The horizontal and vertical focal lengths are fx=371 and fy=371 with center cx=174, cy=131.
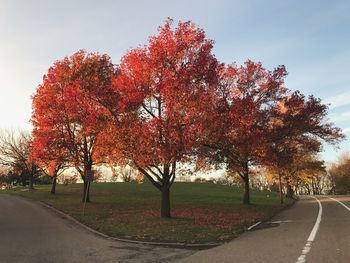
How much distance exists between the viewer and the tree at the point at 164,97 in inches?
749

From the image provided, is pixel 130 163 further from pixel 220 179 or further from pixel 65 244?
pixel 220 179

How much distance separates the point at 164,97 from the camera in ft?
63.3

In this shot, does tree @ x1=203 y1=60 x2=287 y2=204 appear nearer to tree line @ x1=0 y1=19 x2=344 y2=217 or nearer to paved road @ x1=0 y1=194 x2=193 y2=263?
tree line @ x1=0 y1=19 x2=344 y2=217

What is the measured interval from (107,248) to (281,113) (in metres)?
20.7

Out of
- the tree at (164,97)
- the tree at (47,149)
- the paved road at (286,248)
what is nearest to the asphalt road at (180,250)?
the paved road at (286,248)

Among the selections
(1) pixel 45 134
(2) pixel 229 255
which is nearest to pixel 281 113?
(1) pixel 45 134

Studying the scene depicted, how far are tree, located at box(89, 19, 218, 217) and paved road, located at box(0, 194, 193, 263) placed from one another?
16.7 feet

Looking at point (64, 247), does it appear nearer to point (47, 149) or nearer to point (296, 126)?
point (47, 149)

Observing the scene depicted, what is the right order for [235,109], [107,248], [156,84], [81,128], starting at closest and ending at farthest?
[107,248] < [156,84] < [235,109] < [81,128]

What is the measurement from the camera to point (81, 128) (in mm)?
28250

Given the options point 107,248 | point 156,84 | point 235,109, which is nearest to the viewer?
point 107,248

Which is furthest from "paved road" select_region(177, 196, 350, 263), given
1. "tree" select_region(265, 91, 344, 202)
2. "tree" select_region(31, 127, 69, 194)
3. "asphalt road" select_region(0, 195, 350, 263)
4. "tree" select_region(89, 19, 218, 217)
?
"tree" select_region(31, 127, 69, 194)

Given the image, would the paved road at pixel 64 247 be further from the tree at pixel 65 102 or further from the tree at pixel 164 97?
the tree at pixel 65 102

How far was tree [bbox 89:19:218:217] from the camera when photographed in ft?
62.4
